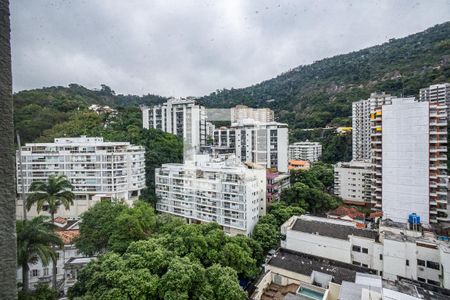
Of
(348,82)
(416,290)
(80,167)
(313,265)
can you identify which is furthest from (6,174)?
(348,82)

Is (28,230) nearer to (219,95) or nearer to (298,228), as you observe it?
(298,228)

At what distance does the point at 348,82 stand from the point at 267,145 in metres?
39.3

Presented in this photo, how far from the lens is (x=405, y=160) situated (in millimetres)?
18047

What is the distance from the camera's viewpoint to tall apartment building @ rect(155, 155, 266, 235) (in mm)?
17641

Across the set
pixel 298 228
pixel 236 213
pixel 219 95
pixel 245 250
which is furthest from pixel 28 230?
pixel 219 95

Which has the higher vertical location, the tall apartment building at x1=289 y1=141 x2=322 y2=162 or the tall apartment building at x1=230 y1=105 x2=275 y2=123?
the tall apartment building at x1=230 y1=105 x2=275 y2=123

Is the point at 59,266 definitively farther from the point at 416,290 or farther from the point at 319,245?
the point at 416,290

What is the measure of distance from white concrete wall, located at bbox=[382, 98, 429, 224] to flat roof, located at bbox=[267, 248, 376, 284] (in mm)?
8147

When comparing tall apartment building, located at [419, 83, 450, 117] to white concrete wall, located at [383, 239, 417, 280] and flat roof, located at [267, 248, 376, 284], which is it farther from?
flat roof, located at [267, 248, 376, 284]

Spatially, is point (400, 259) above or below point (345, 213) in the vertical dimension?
above

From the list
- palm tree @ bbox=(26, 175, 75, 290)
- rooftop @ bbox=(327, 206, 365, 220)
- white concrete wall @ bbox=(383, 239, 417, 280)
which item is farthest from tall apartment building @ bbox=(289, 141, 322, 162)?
palm tree @ bbox=(26, 175, 75, 290)

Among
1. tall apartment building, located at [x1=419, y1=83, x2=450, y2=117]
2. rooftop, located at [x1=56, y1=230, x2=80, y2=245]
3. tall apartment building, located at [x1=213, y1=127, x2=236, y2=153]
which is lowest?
rooftop, located at [x1=56, y1=230, x2=80, y2=245]

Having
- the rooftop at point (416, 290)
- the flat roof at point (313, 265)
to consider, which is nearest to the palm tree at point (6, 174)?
the rooftop at point (416, 290)

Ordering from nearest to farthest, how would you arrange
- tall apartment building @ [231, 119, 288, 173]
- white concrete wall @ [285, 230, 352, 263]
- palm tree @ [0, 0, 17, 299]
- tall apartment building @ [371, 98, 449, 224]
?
palm tree @ [0, 0, 17, 299]
white concrete wall @ [285, 230, 352, 263]
tall apartment building @ [371, 98, 449, 224]
tall apartment building @ [231, 119, 288, 173]
